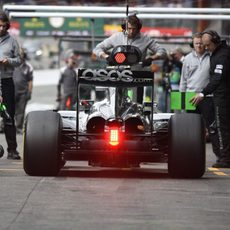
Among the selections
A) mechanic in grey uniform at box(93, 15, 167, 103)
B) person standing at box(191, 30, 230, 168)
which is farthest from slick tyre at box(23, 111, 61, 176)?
person standing at box(191, 30, 230, 168)

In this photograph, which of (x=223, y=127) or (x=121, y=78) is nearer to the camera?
(x=121, y=78)

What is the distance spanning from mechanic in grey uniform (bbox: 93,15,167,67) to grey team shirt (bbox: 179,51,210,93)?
76.0 inches

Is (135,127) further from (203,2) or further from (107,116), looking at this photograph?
(203,2)

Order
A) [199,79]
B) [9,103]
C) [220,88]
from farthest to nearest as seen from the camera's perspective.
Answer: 1. [199,79]
2. [9,103]
3. [220,88]

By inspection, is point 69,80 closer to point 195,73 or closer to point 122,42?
point 195,73

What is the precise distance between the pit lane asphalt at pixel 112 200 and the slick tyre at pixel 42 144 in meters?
0.14

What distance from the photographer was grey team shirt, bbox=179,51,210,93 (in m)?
16.4

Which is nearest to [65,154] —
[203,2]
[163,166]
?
[163,166]

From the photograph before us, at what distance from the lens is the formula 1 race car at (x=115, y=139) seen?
11.9m

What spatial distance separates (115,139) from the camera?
39.3 feet

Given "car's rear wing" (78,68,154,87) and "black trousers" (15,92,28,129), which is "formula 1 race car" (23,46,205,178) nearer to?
"car's rear wing" (78,68,154,87)

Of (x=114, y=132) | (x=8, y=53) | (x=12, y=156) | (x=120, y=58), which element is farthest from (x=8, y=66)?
(x=114, y=132)

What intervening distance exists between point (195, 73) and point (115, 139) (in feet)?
15.9

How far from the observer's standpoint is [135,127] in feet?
40.2
